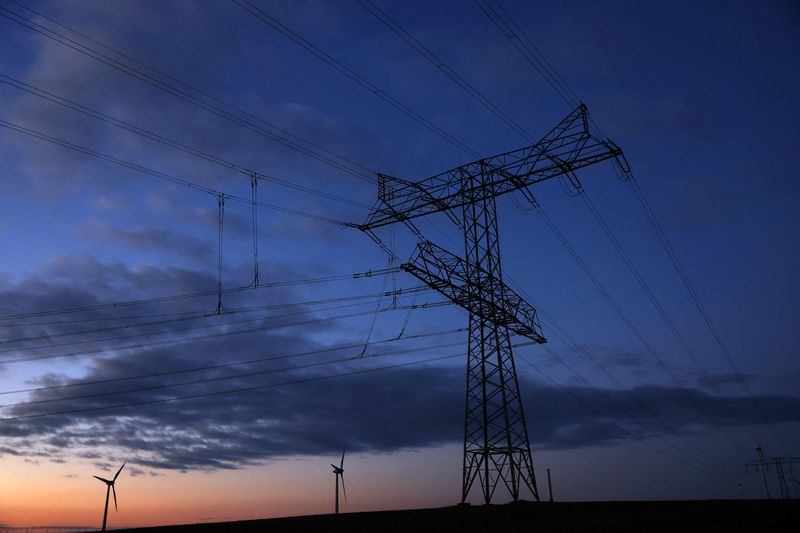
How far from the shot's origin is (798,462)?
138 m

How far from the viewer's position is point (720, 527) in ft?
110

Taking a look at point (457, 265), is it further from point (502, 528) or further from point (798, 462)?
point (798, 462)

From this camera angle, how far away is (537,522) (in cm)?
3384

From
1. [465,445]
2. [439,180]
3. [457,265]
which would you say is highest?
[439,180]

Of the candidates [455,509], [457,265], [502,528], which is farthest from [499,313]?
[502,528]

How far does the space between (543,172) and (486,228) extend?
21.4ft

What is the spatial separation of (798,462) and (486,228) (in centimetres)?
12762

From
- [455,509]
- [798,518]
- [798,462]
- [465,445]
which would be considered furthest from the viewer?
[798,462]

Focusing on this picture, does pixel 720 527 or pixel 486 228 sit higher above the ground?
pixel 486 228

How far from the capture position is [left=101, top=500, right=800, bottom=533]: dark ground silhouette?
3186cm

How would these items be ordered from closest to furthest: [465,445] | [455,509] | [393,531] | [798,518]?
[393,531]
[798,518]
[455,509]
[465,445]

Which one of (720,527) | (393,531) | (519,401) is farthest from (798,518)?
Answer: (393,531)

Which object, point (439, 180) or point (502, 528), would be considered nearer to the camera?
point (502, 528)

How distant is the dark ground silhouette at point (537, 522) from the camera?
31859mm
